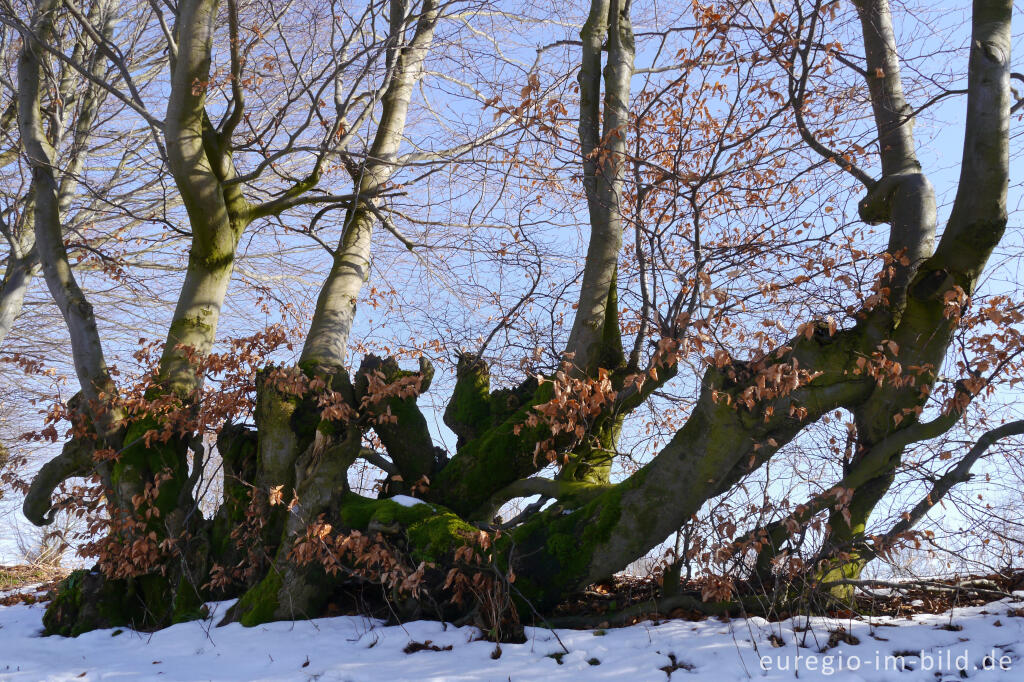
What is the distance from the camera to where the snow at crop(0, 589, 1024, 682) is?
3.80m

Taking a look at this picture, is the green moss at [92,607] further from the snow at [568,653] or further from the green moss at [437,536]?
the green moss at [437,536]

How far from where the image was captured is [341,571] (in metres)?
5.57

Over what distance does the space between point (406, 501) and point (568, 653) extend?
212cm

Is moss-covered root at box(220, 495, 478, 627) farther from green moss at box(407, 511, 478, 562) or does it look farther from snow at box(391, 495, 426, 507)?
snow at box(391, 495, 426, 507)

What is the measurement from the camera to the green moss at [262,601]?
533 centimetres

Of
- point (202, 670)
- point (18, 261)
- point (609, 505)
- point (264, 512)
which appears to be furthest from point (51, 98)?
point (609, 505)

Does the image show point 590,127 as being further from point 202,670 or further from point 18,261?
point 18,261

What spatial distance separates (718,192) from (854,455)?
2318mm

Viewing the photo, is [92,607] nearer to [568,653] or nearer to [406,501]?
[406,501]

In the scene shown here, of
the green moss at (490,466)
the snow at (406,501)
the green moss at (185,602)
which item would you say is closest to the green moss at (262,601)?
the green moss at (185,602)

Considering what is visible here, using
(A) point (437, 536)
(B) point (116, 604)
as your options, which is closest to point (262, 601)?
(A) point (437, 536)

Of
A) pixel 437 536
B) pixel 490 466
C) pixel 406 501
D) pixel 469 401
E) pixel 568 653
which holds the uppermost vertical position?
pixel 469 401

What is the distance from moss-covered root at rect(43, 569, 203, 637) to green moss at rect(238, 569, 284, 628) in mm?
674

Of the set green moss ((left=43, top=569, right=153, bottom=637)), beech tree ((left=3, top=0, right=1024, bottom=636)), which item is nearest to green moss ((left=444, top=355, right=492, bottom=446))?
beech tree ((left=3, top=0, right=1024, bottom=636))
